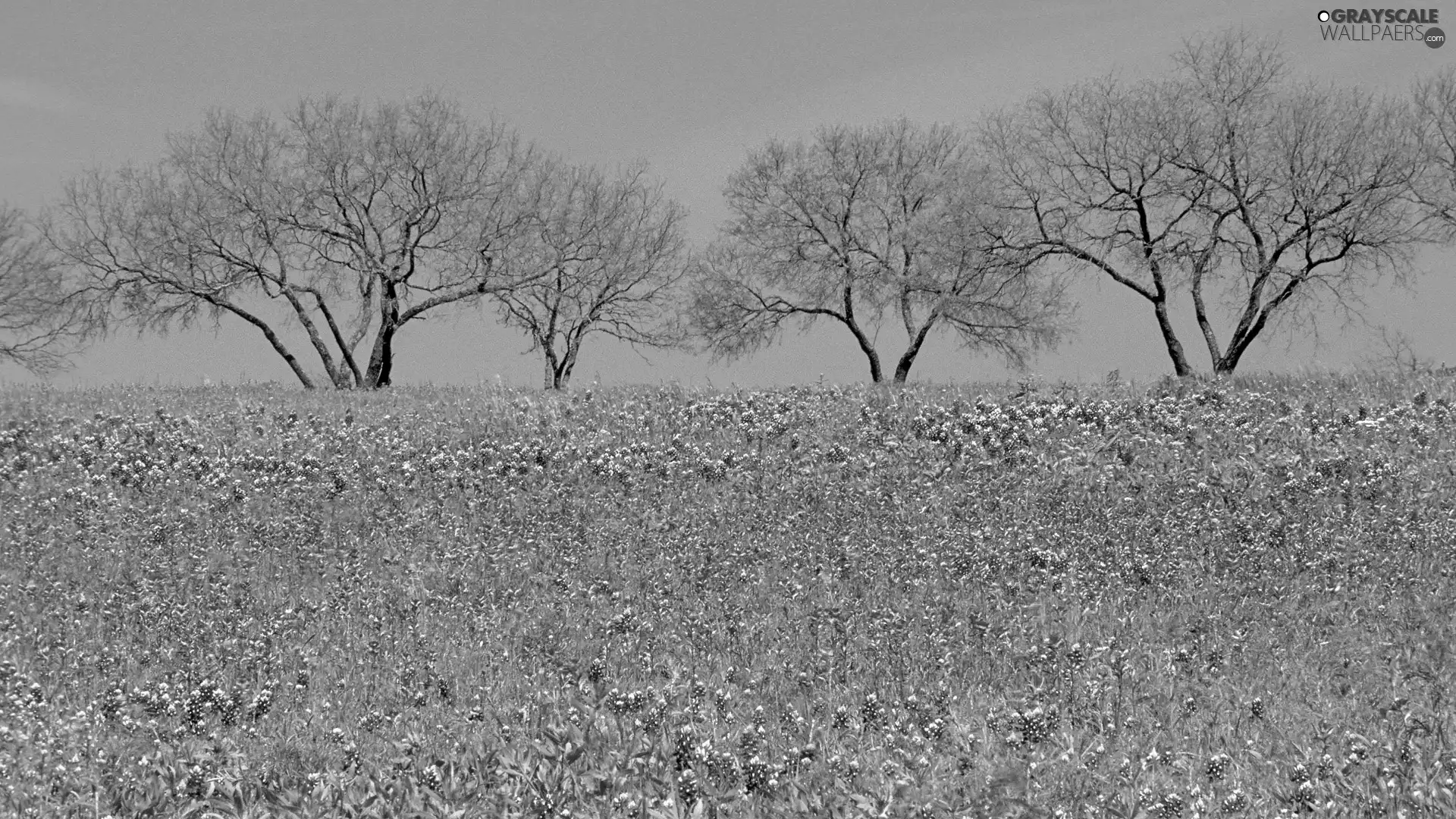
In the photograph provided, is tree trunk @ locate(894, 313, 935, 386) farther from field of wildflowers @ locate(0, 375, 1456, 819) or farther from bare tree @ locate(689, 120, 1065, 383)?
field of wildflowers @ locate(0, 375, 1456, 819)

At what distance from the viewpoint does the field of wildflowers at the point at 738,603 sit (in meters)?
6.93

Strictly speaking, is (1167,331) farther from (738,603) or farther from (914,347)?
(738,603)

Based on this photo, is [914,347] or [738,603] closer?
[738,603]

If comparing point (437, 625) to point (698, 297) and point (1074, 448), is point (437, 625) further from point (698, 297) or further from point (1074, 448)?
point (698, 297)

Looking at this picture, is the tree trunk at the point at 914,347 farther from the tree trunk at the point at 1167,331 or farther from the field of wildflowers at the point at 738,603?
the field of wildflowers at the point at 738,603

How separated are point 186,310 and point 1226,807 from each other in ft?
149

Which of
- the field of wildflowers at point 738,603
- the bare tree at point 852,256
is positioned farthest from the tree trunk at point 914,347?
the field of wildflowers at point 738,603

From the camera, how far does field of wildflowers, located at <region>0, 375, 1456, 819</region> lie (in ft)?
22.7

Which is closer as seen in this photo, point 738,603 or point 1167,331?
point 738,603

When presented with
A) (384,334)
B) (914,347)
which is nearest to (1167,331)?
(914,347)

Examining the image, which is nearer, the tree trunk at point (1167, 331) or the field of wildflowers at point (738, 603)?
the field of wildflowers at point (738, 603)

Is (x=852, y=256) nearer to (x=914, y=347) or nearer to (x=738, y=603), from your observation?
(x=914, y=347)

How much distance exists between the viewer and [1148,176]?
40.7 m

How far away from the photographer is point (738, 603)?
455 inches
